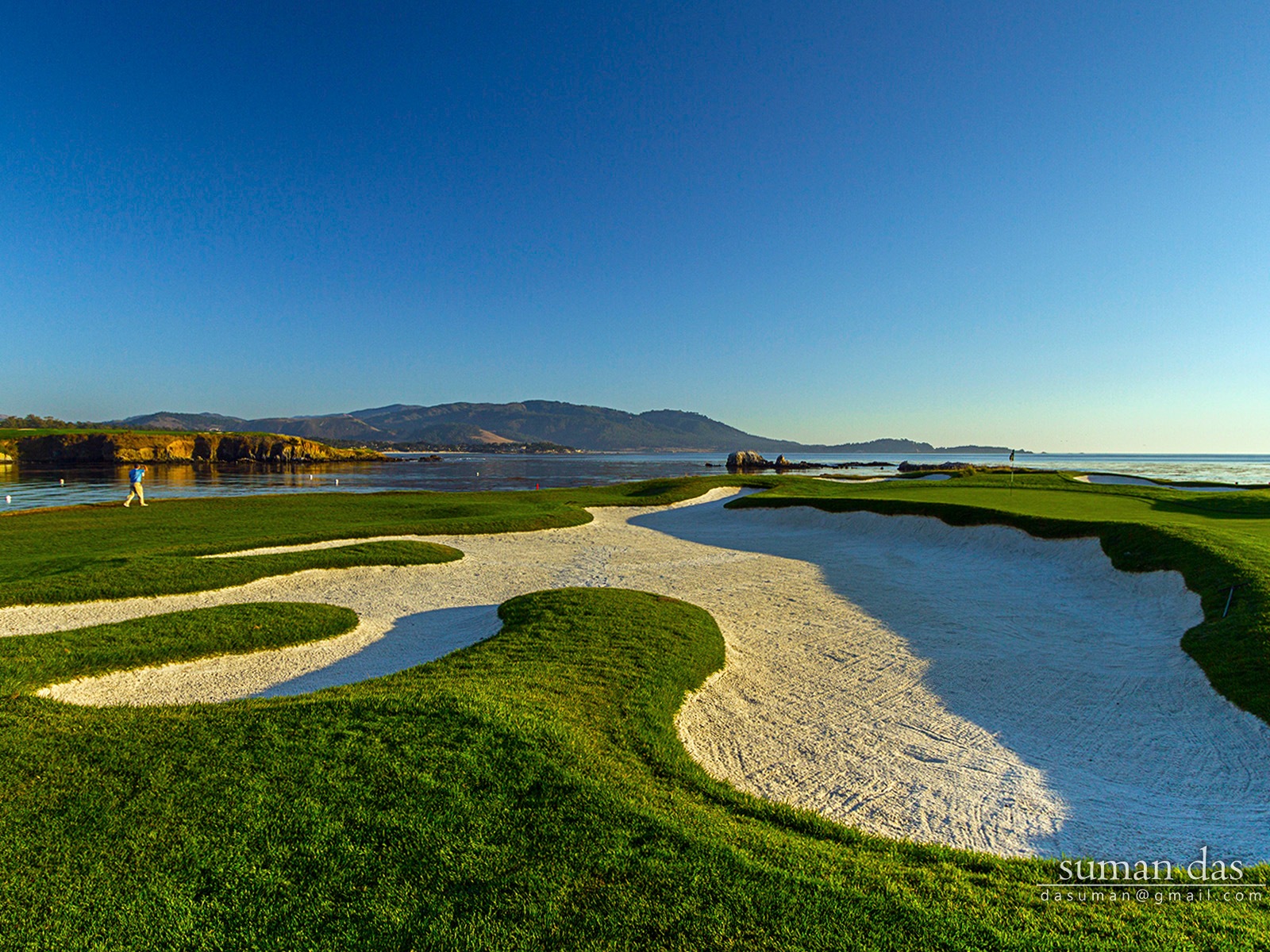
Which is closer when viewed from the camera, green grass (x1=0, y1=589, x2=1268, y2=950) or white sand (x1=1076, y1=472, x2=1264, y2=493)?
green grass (x1=0, y1=589, x2=1268, y2=950)

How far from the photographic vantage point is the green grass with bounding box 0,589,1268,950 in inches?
153

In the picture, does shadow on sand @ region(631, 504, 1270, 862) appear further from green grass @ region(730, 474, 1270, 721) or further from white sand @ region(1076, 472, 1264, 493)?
white sand @ region(1076, 472, 1264, 493)

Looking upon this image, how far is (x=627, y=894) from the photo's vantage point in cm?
415

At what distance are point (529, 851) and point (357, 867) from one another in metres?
1.34

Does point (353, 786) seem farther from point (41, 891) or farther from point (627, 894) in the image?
point (627, 894)

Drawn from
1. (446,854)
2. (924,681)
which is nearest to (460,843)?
(446,854)

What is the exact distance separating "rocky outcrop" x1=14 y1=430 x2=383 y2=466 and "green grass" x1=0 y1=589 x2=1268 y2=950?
128m

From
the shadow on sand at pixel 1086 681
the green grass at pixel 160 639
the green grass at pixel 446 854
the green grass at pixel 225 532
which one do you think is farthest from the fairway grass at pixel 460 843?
the green grass at pixel 225 532

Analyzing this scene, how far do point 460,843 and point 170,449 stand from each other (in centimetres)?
14799

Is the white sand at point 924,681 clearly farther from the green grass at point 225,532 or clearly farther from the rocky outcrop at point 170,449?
the rocky outcrop at point 170,449

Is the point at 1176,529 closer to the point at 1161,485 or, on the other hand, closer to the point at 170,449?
the point at 1161,485

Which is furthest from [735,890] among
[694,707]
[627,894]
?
[694,707]

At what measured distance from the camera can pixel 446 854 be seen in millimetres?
4562

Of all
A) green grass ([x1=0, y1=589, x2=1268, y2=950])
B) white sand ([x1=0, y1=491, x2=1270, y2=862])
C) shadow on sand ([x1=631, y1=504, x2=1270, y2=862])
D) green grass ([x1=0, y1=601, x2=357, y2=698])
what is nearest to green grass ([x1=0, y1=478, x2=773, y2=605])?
white sand ([x1=0, y1=491, x2=1270, y2=862])
